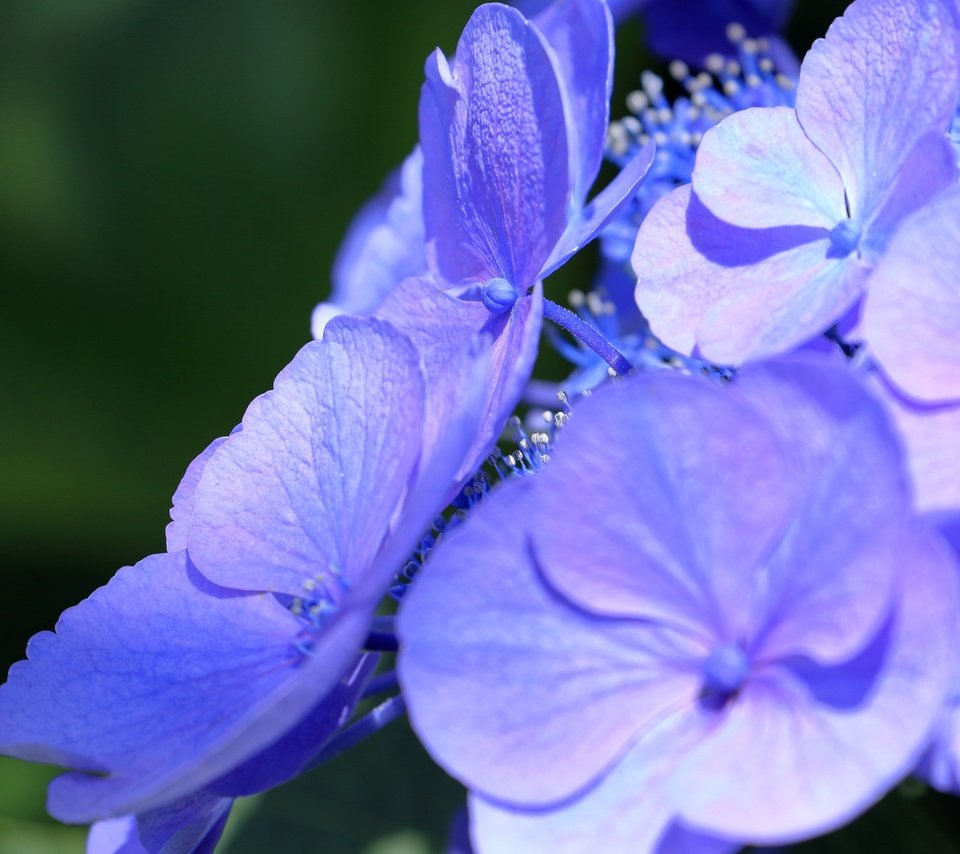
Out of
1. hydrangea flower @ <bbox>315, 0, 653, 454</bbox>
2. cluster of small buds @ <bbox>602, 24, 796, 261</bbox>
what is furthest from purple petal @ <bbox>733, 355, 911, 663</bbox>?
cluster of small buds @ <bbox>602, 24, 796, 261</bbox>

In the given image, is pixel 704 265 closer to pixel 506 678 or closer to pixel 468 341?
pixel 468 341

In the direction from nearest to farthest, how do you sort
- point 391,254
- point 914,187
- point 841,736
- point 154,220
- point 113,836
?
point 841,736
point 914,187
point 113,836
point 391,254
point 154,220

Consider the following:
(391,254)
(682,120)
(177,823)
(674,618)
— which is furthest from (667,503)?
(682,120)

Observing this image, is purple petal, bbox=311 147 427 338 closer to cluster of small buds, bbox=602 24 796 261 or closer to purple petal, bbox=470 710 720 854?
cluster of small buds, bbox=602 24 796 261

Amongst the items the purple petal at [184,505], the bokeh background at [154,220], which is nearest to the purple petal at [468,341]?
the purple petal at [184,505]

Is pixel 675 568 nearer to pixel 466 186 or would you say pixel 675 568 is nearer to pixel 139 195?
pixel 466 186

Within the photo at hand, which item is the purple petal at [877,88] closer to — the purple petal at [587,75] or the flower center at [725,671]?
the purple petal at [587,75]
